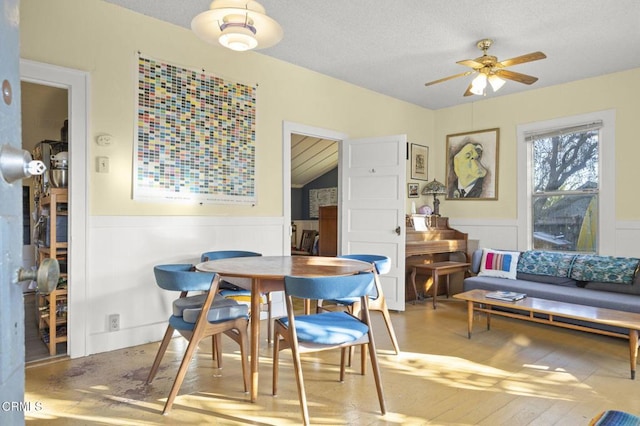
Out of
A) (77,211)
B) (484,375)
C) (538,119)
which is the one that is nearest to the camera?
(484,375)

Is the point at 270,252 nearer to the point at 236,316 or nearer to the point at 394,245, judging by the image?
the point at 394,245

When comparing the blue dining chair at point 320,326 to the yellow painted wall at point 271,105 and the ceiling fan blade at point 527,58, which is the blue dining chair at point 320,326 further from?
the ceiling fan blade at point 527,58

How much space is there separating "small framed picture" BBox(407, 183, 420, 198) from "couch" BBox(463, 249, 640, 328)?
1.22 metres

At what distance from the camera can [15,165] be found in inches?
26.6

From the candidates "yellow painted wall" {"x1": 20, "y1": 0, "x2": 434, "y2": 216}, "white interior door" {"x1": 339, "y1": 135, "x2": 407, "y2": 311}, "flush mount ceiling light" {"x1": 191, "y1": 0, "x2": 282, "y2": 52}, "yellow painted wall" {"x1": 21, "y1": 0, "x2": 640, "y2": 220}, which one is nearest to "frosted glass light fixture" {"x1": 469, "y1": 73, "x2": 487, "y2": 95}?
"white interior door" {"x1": 339, "y1": 135, "x2": 407, "y2": 311}

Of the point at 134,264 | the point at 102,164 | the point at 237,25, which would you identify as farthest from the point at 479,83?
the point at 134,264

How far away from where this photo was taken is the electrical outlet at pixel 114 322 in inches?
125

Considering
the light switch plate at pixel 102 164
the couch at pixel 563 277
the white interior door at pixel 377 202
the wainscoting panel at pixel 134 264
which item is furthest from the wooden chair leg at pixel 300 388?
the couch at pixel 563 277

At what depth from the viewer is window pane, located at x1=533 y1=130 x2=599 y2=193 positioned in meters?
4.63

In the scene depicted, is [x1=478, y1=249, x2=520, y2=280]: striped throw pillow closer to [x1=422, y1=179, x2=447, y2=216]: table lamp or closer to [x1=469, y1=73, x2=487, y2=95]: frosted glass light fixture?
[x1=422, y1=179, x2=447, y2=216]: table lamp

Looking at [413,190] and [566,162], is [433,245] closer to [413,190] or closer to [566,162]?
[413,190]

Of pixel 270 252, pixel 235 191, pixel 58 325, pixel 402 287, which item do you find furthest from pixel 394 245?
pixel 58 325

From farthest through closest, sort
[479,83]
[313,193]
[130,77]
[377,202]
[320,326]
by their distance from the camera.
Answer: [313,193] < [377,202] < [479,83] < [130,77] < [320,326]

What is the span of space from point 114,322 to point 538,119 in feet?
16.7
